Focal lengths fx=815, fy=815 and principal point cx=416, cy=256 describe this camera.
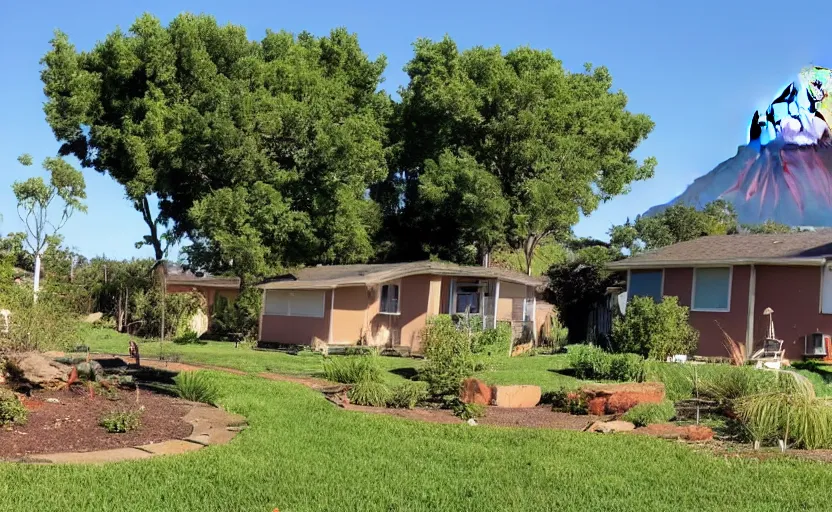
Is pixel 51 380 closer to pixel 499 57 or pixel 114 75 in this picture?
pixel 114 75

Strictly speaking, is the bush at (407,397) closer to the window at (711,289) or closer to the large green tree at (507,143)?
the window at (711,289)

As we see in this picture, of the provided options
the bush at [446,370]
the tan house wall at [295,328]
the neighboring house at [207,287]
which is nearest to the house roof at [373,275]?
the tan house wall at [295,328]

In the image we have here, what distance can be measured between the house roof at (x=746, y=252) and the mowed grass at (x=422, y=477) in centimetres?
1395

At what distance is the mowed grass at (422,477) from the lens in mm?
6647

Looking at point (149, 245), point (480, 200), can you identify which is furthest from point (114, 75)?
point (480, 200)

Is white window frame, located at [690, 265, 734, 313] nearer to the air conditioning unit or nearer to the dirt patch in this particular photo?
the air conditioning unit

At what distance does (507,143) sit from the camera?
37.3 metres

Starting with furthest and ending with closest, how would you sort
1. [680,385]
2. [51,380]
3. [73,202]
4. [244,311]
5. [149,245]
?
[149,245], [73,202], [244,311], [680,385], [51,380]

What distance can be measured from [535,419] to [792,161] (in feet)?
61.3

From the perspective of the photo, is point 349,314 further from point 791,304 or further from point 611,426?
point 611,426

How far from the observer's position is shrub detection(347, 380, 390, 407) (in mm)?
13164

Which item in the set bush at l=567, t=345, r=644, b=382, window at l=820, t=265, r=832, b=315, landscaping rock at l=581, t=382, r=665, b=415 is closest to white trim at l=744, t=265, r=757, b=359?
window at l=820, t=265, r=832, b=315

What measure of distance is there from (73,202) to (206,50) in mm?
8581

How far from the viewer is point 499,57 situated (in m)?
37.8
